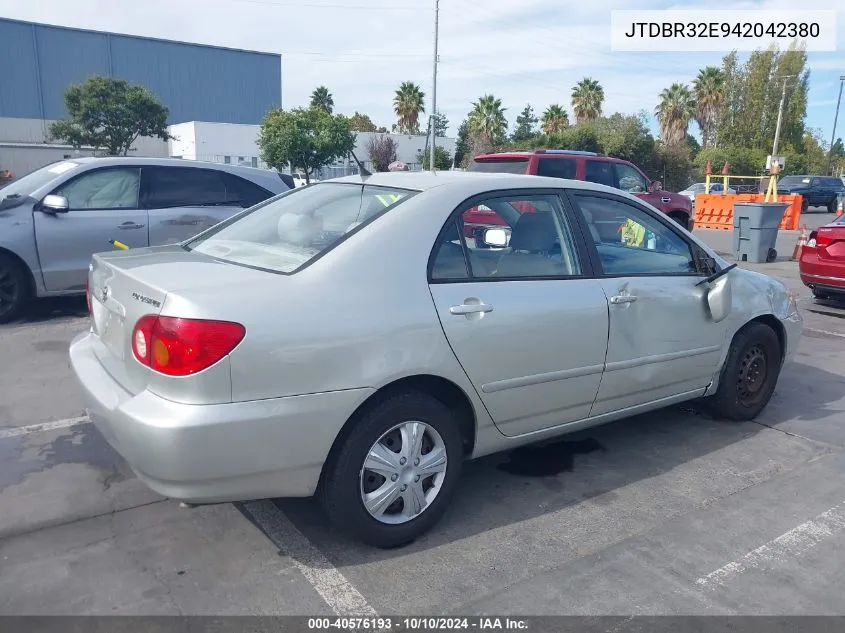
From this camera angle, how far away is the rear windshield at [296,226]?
3180mm

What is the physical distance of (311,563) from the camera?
9.81ft

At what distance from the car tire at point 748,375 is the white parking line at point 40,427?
4.12 m

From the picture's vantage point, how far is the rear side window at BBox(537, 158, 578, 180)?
11.2 m

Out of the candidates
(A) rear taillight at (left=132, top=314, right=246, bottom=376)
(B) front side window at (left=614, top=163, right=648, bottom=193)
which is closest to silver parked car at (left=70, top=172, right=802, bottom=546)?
(A) rear taillight at (left=132, top=314, right=246, bottom=376)

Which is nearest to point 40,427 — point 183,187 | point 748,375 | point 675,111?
point 183,187

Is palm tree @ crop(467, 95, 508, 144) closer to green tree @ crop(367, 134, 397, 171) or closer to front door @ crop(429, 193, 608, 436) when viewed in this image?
Answer: green tree @ crop(367, 134, 397, 171)

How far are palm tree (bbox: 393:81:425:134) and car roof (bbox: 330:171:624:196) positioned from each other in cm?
5930

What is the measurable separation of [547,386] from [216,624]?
71.5 inches

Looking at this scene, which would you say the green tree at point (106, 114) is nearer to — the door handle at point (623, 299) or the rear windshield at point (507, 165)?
the rear windshield at point (507, 165)

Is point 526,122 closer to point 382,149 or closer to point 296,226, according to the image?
point 382,149

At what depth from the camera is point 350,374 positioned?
2797 millimetres

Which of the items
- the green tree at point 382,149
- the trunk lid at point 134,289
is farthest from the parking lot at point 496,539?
the green tree at point 382,149

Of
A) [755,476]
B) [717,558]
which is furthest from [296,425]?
[755,476]

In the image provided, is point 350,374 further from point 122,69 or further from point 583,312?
point 122,69
